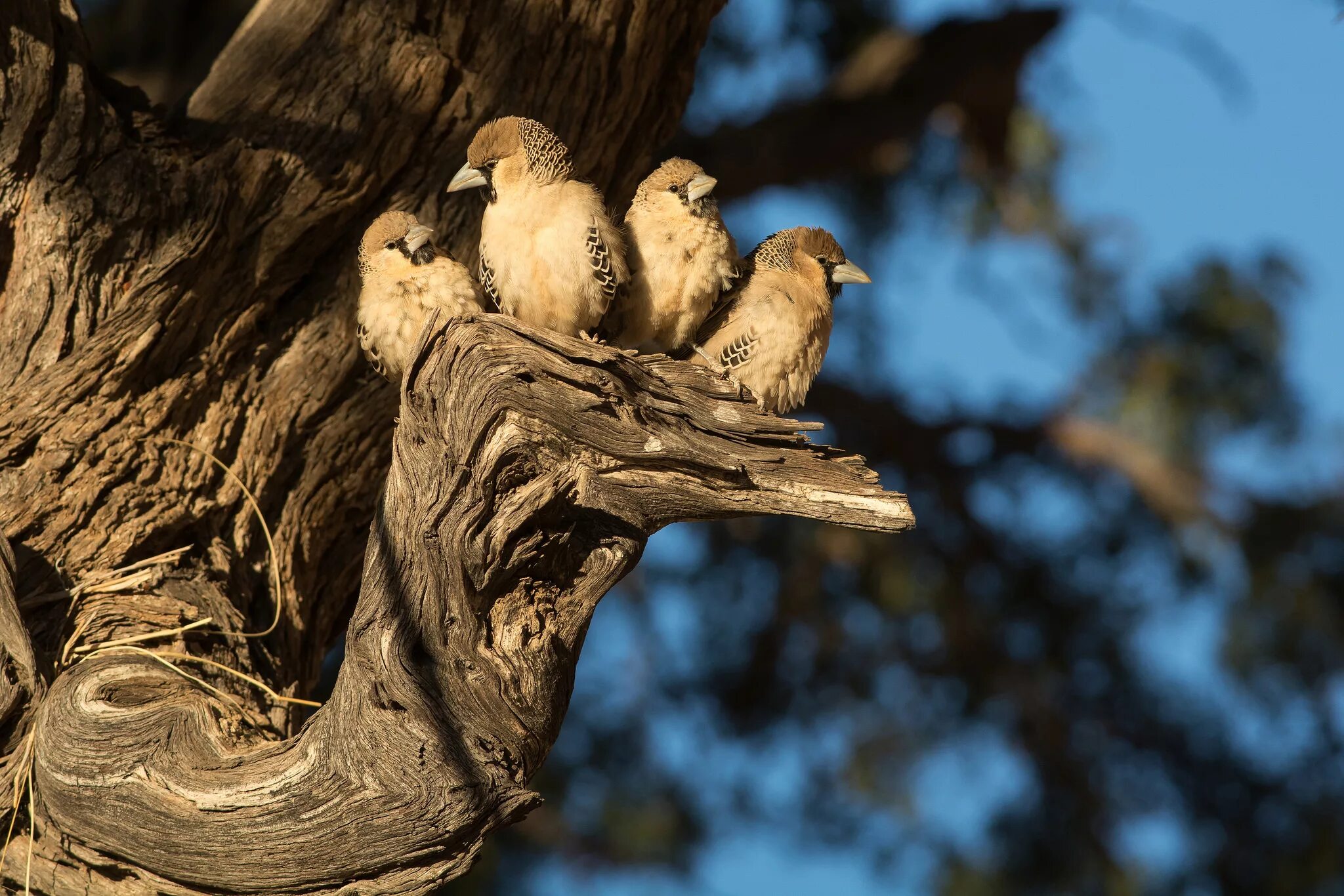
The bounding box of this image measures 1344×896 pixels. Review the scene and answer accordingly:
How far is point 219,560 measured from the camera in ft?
12.8

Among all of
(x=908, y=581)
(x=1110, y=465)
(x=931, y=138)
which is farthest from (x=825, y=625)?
(x=931, y=138)

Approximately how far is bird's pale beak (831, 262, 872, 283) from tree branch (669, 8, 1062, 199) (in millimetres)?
2576

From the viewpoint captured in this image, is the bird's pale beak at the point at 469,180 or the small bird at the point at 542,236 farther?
the bird's pale beak at the point at 469,180

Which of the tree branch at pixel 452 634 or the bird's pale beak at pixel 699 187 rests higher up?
the bird's pale beak at pixel 699 187

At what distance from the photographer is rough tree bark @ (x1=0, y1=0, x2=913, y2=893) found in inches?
118

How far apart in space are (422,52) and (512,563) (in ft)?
6.16

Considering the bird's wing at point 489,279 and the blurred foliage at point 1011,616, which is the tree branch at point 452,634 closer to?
the bird's wing at point 489,279

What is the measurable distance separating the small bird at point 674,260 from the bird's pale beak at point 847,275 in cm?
49

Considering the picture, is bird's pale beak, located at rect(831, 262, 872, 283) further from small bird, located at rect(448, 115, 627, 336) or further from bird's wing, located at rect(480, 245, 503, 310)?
bird's wing, located at rect(480, 245, 503, 310)

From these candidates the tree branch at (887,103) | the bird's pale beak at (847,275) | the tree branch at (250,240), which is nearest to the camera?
the tree branch at (250,240)

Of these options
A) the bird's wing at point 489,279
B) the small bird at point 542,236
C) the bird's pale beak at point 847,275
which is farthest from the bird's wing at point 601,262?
the bird's pale beak at point 847,275

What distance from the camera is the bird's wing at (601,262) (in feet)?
10.9

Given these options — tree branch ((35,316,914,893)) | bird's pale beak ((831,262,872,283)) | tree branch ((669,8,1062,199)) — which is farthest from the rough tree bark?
tree branch ((669,8,1062,199))

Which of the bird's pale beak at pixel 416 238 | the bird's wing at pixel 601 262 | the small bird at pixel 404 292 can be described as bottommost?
the small bird at pixel 404 292
